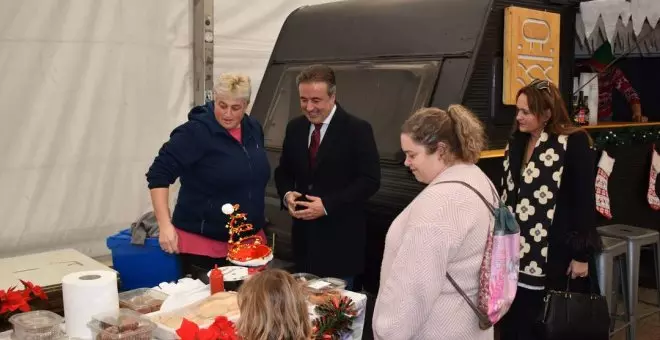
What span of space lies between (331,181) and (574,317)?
4.29 feet

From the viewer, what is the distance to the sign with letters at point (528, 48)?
365cm

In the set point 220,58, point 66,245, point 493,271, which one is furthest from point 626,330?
point 66,245

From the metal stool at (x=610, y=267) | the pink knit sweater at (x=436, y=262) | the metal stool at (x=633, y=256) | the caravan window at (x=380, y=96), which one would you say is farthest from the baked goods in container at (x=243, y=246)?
the metal stool at (x=633, y=256)

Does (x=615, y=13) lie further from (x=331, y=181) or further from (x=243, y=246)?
(x=243, y=246)

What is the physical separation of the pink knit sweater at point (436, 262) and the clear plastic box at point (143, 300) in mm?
793

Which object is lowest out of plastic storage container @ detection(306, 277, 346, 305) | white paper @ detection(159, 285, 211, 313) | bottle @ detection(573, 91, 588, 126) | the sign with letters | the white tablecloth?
the white tablecloth

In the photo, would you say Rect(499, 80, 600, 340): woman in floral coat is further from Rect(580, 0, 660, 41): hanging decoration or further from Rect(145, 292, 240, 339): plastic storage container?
Rect(145, 292, 240, 339): plastic storage container

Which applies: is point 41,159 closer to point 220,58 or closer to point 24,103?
point 24,103

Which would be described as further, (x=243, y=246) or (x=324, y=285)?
(x=243, y=246)

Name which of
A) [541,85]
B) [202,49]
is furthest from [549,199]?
[202,49]

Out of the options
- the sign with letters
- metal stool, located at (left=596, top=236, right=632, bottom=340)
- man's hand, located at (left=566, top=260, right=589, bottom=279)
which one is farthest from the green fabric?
man's hand, located at (left=566, top=260, right=589, bottom=279)

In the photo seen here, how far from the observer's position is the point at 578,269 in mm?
3078

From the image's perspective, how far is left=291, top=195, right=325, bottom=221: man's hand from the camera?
275 cm

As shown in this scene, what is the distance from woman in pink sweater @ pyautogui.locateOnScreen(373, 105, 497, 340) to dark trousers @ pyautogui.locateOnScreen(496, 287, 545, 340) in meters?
1.30
